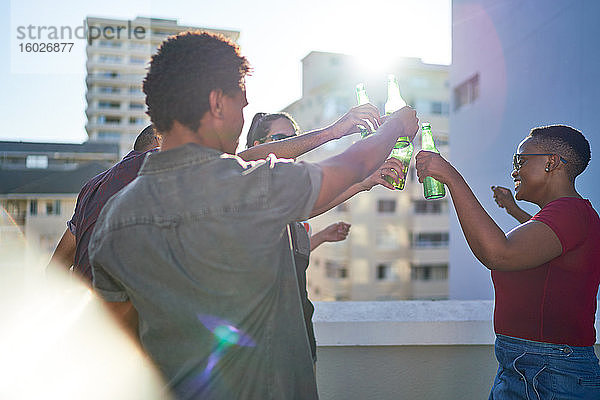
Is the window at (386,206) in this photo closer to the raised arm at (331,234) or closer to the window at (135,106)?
the raised arm at (331,234)

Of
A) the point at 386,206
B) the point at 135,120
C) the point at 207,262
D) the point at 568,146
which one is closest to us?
the point at 207,262

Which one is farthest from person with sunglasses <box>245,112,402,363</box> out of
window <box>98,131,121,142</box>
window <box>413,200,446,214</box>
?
window <box>98,131,121,142</box>

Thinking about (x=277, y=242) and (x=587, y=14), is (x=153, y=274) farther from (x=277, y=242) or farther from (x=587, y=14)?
(x=587, y=14)

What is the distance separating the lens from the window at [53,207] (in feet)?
109

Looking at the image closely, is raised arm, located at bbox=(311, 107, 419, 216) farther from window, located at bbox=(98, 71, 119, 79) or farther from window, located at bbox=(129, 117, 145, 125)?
window, located at bbox=(98, 71, 119, 79)

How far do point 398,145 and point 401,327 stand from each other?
934 mm

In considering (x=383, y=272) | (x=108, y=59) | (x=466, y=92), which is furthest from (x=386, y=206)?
(x=108, y=59)

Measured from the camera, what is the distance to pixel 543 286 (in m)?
1.66

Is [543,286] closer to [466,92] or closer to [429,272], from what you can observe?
[466,92]

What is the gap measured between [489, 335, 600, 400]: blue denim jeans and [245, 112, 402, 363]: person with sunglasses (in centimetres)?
72

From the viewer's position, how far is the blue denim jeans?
5.31ft

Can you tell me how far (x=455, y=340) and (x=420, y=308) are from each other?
0.26m

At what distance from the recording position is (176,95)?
1.07 m

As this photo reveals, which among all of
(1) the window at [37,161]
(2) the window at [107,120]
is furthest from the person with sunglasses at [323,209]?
(2) the window at [107,120]
